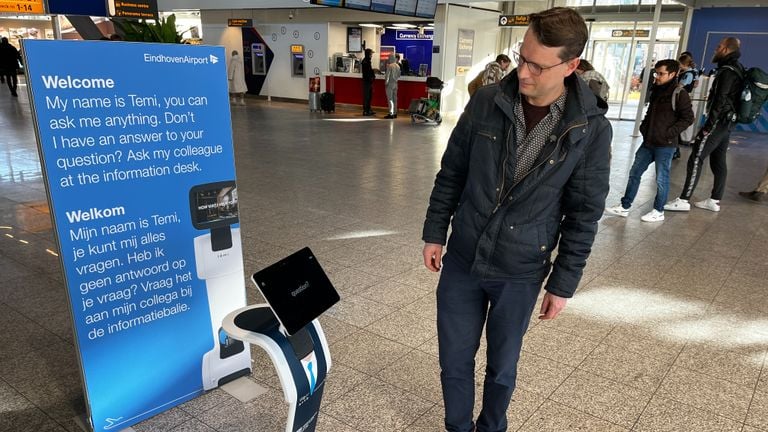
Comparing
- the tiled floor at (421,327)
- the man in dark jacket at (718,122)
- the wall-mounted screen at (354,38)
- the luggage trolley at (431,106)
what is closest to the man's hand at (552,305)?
the tiled floor at (421,327)

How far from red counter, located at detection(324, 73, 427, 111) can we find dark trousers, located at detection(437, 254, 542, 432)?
13473mm

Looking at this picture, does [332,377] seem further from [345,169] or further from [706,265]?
[345,169]

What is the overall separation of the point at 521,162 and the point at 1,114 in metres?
14.5

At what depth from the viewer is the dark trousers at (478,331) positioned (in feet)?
5.94

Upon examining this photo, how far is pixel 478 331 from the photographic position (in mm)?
1932

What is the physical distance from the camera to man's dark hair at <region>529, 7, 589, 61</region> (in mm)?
1496

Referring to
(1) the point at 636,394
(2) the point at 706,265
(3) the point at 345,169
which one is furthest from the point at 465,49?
(1) the point at 636,394

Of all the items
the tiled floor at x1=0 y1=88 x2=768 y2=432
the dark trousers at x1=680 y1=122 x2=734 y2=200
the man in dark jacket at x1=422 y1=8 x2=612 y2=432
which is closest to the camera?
the man in dark jacket at x1=422 y1=8 x2=612 y2=432

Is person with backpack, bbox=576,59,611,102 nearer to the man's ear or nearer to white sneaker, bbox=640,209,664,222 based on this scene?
white sneaker, bbox=640,209,664,222

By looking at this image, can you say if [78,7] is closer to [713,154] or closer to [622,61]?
[713,154]

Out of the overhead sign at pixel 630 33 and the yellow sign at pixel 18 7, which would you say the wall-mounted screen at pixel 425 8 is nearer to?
the overhead sign at pixel 630 33

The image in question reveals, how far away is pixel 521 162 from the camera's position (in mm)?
1697

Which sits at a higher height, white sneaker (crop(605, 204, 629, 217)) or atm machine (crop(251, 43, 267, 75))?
atm machine (crop(251, 43, 267, 75))

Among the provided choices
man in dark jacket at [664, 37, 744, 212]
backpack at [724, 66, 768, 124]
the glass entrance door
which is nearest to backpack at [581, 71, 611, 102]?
man in dark jacket at [664, 37, 744, 212]
